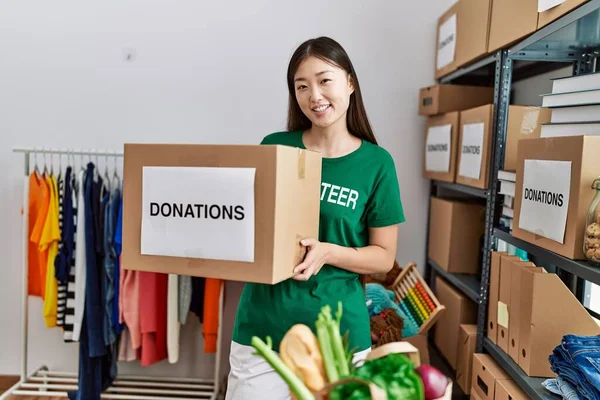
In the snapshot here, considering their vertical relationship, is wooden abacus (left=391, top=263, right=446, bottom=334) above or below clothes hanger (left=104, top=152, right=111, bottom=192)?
below

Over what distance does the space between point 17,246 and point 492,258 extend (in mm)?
2226

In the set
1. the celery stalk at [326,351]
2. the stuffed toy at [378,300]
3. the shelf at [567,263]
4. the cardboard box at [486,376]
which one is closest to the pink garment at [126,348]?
the stuffed toy at [378,300]

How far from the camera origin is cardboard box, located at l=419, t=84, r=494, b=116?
223 centimetres

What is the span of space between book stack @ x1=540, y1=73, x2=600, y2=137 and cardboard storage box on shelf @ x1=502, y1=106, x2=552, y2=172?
10.4 inches

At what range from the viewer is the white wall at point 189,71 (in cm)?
247

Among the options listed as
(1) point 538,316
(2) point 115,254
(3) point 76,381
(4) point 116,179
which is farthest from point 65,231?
(1) point 538,316

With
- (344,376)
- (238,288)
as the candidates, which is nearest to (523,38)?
(344,376)

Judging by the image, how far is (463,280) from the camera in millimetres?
2102

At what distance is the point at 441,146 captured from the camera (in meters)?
2.23

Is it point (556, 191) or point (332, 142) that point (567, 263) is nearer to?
point (556, 191)

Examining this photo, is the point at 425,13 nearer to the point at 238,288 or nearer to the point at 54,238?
the point at 238,288

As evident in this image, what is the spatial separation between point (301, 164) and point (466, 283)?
1.21 meters

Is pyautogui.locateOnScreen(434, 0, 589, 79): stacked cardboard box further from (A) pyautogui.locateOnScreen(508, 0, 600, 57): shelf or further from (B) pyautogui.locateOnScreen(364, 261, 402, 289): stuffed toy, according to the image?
(B) pyautogui.locateOnScreen(364, 261, 402, 289): stuffed toy

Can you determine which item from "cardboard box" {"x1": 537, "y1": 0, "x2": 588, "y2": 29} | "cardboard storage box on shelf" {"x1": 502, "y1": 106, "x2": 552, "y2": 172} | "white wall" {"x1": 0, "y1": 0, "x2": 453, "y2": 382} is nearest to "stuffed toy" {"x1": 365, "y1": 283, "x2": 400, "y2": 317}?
"white wall" {"x1": 0, "y1": 0, "x2": 453, "y2": 382}
